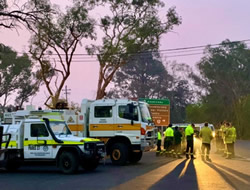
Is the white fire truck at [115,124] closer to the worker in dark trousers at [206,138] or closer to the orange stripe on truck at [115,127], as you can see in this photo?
the orange stripe on truck at [115,127]

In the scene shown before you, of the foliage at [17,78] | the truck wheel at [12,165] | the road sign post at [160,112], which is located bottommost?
the truck wheel at [12,165]

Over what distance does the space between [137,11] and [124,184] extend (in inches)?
896

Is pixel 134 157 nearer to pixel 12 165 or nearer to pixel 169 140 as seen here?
pixel 169 140

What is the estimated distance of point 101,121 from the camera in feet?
62.1

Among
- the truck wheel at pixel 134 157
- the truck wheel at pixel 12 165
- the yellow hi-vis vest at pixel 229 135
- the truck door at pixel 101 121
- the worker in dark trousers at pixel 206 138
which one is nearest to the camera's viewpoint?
the truck wheel at pixel 12 165

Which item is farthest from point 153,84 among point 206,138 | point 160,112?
point 206,138

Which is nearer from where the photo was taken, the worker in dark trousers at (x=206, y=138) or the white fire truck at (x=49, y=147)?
the white fire truck at (x=49, y=147)

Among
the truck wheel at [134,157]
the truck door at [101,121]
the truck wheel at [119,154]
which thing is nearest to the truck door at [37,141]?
the truck door at [101,121]

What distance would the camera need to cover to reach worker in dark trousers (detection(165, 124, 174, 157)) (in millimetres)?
23250

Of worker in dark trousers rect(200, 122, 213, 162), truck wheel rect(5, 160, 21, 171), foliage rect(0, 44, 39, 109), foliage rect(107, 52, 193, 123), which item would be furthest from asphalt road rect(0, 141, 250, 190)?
foliage rect(107, 52, 193, 123)

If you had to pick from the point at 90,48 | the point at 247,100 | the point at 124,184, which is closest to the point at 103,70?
the point at 90,48

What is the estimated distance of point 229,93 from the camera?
61.2 meters

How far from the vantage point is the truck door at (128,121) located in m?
18.5

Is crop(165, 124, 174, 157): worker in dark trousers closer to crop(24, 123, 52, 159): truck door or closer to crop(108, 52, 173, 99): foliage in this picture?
crop(24, 123, 52, 159): truck door
